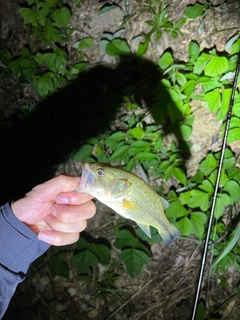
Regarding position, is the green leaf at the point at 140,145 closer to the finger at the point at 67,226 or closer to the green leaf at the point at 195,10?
the green leaf at the point at 195,10

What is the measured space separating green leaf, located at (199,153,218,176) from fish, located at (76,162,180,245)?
1172 millimetres

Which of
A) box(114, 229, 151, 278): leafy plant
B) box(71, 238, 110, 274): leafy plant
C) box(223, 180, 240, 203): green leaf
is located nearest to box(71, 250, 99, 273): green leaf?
box(71, 238, 110, 274): leafy plant

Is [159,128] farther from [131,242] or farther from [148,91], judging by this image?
[131,242]

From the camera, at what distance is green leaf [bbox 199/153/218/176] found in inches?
103

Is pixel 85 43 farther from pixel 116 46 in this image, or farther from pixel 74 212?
pixel 74 212

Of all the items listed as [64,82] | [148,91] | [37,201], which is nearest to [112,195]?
[37,201]

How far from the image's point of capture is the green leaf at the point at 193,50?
102 inches

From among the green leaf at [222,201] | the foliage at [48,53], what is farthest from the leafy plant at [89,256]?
the foliage at [48,53]

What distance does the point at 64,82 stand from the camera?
3.21 metres

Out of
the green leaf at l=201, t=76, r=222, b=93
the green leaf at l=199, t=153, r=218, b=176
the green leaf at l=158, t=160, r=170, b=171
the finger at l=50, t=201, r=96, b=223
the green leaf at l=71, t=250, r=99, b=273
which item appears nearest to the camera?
the finger at l=50, t=201, r=96, b=223

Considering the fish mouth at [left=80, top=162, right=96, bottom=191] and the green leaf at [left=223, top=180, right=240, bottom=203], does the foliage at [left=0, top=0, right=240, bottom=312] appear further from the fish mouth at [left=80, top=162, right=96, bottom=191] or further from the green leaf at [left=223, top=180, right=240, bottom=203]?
the fish mouth at [left=80, top=162, right=96, bottom=191]

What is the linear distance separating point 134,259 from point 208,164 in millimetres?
994

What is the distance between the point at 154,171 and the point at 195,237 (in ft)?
2.17

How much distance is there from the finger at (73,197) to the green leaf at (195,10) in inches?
72.2
